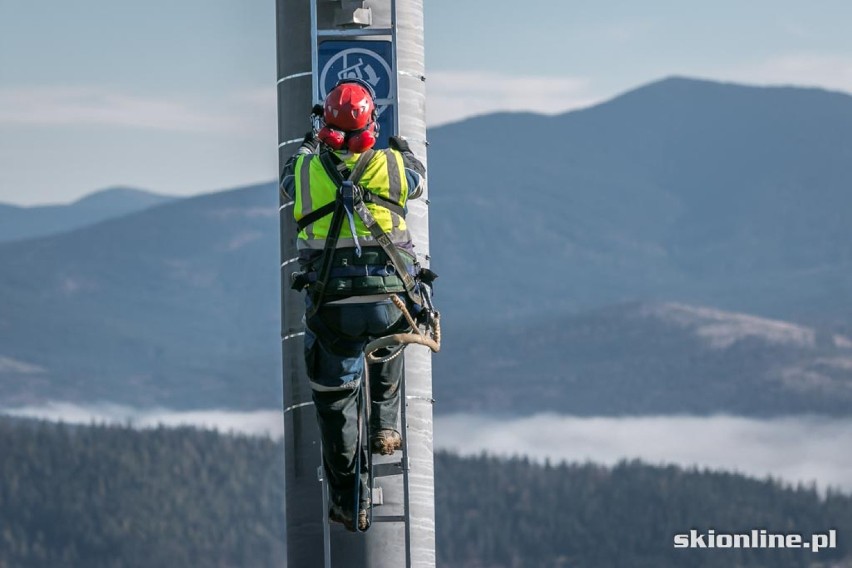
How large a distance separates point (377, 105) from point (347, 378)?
303 centimetres

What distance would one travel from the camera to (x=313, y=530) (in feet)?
81.5

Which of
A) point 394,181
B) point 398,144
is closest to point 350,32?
point 398,144

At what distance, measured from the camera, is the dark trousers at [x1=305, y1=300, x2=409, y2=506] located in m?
22.0

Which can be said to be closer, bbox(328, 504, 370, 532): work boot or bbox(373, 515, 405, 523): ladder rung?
bbox(373, 515, 405, 523): ladder rung

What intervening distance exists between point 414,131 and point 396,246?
2.87 meters

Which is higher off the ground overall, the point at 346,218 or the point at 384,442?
the point at 346,218

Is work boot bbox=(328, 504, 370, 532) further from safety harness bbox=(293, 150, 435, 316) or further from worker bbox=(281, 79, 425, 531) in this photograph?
safety harness bbox=(293, 150, 435, 316)

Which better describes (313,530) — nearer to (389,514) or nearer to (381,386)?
(389,514)

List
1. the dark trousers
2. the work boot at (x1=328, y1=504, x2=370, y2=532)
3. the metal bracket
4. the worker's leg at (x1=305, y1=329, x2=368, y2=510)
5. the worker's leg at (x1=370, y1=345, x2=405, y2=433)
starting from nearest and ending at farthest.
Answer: the dark trousers < the worker's leg at (x1=305, y1=329, x2=368, y2=510) < the worker's leg at (x1=370, y1=345, x2=405, y2=433) < the work boot at (x1=328, y1=504, x2=370, y2=532) < the metal bracket

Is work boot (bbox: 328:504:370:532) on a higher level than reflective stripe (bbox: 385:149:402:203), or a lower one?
lower

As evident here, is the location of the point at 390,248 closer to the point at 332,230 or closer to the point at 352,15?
the point at 332,230

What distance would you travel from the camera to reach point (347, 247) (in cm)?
2181

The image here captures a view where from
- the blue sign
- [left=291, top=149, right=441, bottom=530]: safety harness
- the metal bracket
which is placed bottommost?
[left=291, top=149, right=441, bottom=530]: safety harness

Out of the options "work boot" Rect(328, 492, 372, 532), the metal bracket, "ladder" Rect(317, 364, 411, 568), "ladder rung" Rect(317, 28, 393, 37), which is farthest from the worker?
the metal bracket
